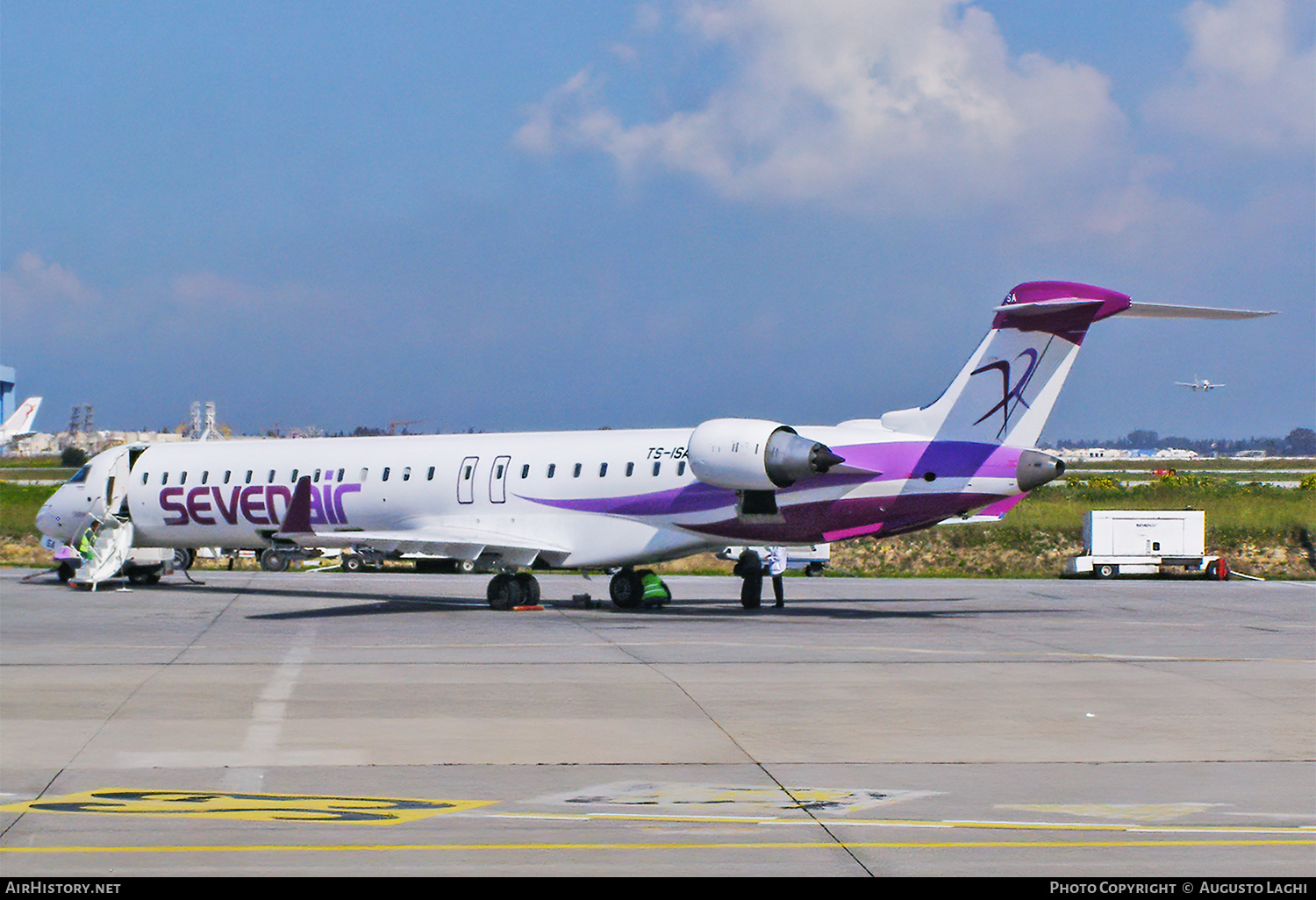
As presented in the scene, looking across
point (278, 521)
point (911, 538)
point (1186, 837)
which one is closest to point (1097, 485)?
point (911, 538)

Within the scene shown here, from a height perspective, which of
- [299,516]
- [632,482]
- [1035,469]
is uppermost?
[1035,469]

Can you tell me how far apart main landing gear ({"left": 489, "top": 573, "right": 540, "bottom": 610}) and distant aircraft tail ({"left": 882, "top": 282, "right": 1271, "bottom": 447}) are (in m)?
8.90

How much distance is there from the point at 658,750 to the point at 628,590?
17.2 m

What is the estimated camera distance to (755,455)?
2531cm

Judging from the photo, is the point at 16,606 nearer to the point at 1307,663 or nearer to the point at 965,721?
the point at 965,721

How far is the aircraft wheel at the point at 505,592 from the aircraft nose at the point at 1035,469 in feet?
34.1

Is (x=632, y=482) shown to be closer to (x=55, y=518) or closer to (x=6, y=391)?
(x=55, y=518)

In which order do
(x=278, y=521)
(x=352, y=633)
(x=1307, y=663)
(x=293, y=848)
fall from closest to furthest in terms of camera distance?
(x=293, y=848) < (x=1307, y=663) < (x=352, y=633) < (x=278, y=521)

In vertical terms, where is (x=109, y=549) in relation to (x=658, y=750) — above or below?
above

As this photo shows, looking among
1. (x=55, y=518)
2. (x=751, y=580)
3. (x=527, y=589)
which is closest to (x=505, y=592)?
(x=527, y=589)

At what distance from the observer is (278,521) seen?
33.1 metres

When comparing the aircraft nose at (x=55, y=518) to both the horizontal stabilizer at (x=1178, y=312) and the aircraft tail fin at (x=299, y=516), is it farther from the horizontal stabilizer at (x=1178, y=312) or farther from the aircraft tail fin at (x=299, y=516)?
the horizontal stabilizer at (x=1178, y=312)

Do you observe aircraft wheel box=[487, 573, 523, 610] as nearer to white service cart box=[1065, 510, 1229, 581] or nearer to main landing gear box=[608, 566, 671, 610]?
main landing gear box=[608, 566, 671, 610]
